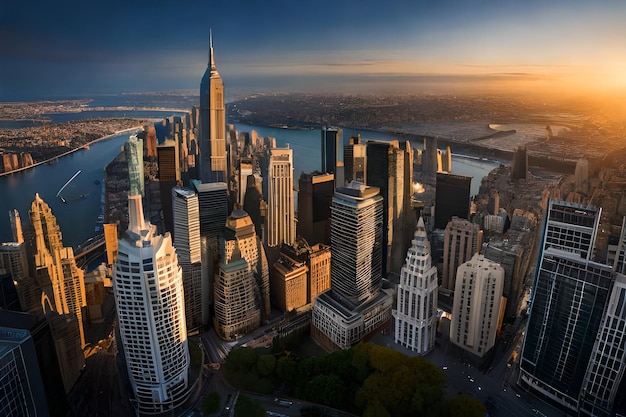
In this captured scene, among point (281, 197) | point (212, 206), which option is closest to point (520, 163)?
point (281, 197)

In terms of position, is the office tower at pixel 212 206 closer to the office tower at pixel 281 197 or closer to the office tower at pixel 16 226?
the office tower at pixel 281 197

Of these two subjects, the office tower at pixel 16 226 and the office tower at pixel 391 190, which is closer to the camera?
the office tower at pixel 16 226

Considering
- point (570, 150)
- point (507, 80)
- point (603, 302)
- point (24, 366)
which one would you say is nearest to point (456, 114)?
point (507, 80)

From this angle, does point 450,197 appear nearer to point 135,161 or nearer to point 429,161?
point 429,161

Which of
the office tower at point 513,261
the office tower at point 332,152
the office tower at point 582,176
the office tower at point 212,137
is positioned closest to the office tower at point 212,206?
the office tower at point 212,137

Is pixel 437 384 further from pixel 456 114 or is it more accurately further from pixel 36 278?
pixel 36 278

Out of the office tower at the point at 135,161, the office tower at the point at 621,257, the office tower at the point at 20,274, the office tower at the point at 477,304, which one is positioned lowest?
the office tower at the point at 477,304
